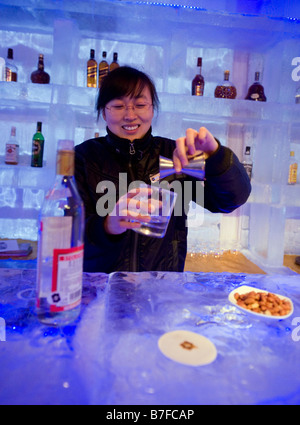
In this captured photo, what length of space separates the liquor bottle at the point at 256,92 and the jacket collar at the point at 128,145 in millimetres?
1121

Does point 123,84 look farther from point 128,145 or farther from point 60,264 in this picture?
point 60,264

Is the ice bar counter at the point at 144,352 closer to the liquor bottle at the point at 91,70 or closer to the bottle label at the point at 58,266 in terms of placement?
the bottle label at the point at 58,266

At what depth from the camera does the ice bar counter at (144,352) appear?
1.24 feet

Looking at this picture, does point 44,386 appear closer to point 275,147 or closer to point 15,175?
point 15,175

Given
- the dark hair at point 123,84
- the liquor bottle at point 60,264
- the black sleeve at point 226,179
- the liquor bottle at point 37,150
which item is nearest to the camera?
the liquor bottle at point 60,264

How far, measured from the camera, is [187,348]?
1.53 ft

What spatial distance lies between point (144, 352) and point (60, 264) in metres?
0.18

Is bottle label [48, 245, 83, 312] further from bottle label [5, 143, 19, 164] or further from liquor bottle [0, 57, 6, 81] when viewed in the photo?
liquor bottle [0, 57, 6, 81]

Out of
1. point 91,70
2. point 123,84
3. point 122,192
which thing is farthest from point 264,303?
point 91,70

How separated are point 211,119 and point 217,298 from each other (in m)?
1.68

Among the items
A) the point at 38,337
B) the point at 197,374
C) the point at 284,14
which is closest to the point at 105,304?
the point at 38,337

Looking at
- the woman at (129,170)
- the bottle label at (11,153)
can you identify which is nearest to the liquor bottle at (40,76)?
the bottle label at (11,153)

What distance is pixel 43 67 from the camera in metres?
1.98

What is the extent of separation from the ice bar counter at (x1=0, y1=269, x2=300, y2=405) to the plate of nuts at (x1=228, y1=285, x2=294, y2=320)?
0.01 meters
